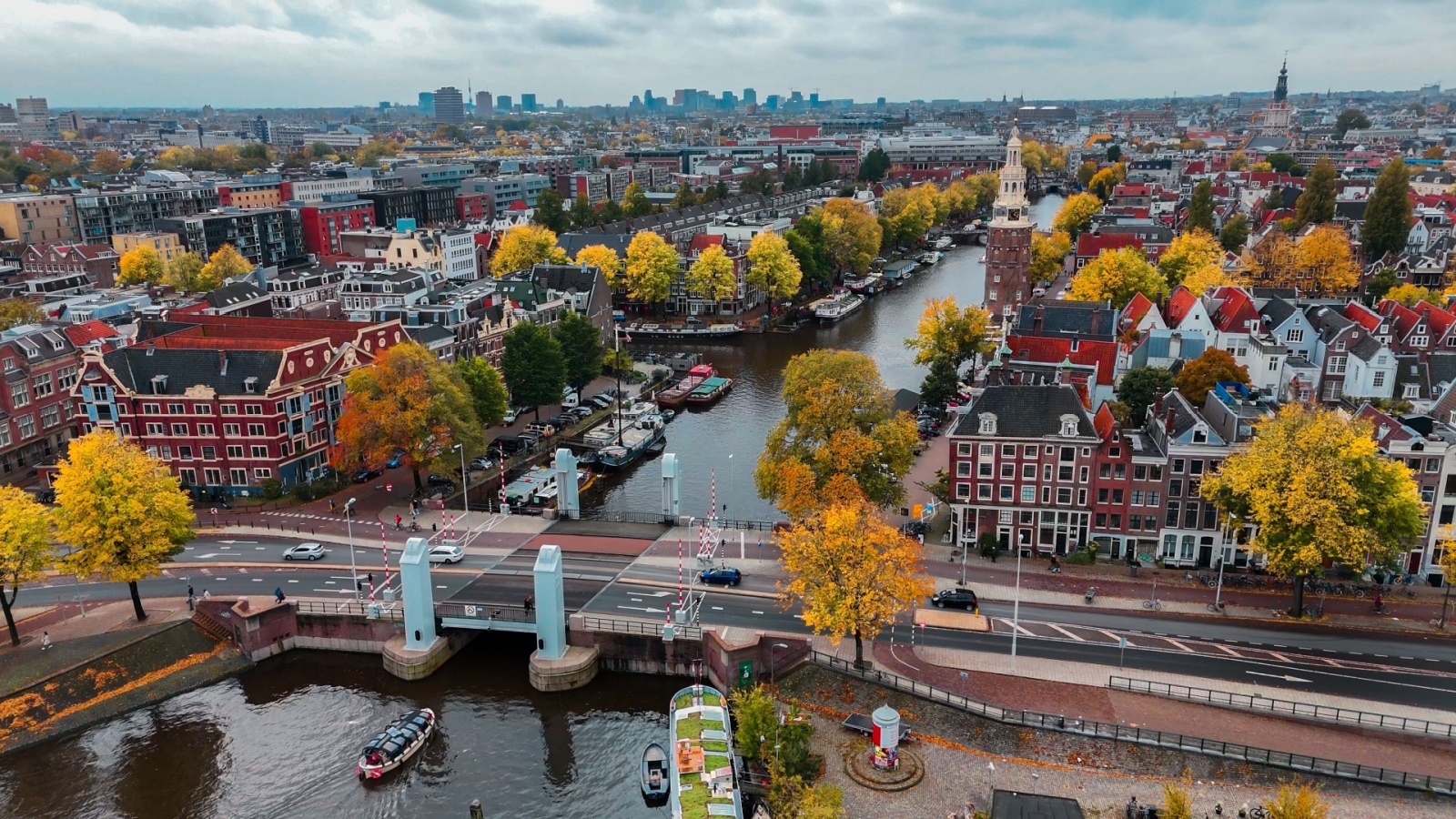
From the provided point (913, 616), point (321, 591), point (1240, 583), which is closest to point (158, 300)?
point (321, 591)

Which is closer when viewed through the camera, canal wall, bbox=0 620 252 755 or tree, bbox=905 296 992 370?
canal wall, bbox=0 620 252 755

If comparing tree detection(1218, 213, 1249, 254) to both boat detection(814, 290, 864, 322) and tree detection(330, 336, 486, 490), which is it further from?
tree detection(330, 336, 486, 490)

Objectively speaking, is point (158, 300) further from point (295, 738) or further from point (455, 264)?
point (295, 738)

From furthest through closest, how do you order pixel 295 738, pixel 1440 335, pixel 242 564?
1. pixel 1440 335
2. pixel 242 564
3. pixel 295 738

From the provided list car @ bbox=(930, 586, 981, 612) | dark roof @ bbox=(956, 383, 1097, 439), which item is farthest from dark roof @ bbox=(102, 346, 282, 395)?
dark roof @ bbox=(956, 383, 1097, 439)

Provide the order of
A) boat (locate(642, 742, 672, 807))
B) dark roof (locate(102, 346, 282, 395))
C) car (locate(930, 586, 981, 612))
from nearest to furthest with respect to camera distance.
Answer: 1. boat (locate(642, 742, 672, 807))
2. car (locate(930, 586, 981, 612))
3. dark roof (locate(102, 346, 282, 395))

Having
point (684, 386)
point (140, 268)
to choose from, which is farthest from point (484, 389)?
point (140, 268)
